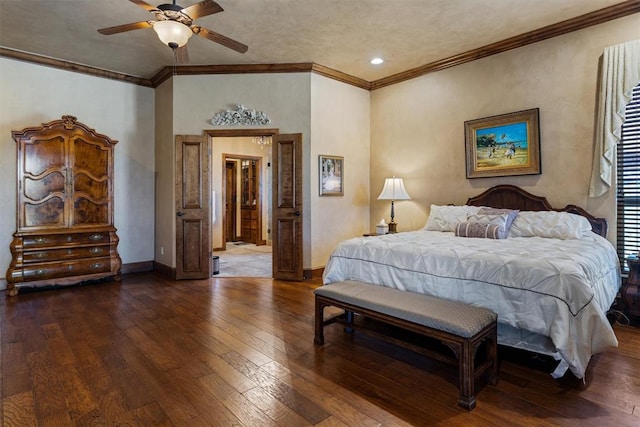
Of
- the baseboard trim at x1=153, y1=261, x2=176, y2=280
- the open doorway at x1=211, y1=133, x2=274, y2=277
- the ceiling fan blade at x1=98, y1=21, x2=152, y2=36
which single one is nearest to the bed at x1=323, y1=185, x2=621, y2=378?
the ceiling fan blade at x1=98, y1=21, x2=152, y2=36

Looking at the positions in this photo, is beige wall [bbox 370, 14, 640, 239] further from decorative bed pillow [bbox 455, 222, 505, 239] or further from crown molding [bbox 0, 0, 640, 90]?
decorative bed pillow [bbox 455, 222, 505, 239]

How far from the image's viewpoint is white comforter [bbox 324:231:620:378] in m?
1.99

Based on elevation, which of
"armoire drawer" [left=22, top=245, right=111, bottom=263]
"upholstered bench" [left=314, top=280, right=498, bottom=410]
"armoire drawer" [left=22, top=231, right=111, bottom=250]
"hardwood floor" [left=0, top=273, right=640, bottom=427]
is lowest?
"hardwood floor" [left=0, top=273, right=640, bottom=427]

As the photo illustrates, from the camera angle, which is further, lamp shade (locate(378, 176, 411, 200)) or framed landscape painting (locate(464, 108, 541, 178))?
lamp shade (locate(378, 176, 411, 200))

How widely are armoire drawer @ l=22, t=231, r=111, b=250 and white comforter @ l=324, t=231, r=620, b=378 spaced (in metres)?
3.42

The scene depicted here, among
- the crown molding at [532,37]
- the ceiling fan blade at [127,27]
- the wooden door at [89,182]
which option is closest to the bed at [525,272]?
the crown molding at [532,37]

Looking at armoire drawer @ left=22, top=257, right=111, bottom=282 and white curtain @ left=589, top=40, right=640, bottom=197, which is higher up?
white curtain @ left=589, top=40, right=640, bottom=197

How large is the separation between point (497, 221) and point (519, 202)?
817 mm

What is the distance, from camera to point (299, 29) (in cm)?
395

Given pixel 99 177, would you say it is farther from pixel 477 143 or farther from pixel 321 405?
pixel 477 143

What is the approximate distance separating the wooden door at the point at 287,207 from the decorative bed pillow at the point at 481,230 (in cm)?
219

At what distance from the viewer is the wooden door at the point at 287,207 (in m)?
4.93

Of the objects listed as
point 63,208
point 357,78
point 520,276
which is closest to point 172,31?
point 63,208

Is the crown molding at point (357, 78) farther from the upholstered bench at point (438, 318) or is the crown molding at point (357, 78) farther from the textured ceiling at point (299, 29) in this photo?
the upholstered bench at point (438, 318)
